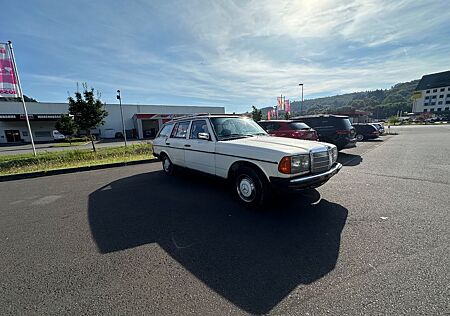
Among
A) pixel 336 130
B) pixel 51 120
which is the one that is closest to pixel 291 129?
pixel 336 130

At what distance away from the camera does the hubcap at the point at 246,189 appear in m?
4.11

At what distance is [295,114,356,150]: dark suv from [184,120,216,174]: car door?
23.5ft

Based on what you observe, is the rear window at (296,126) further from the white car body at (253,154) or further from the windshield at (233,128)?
the white car body at (253,154)

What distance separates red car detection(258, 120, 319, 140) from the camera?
834 centimetres

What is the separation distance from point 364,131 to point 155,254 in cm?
1966

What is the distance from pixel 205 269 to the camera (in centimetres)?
254

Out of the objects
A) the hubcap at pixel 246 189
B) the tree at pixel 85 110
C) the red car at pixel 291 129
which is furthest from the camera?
the tree at pixel 85 110

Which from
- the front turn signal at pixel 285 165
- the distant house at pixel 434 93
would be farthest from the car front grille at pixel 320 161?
the distant house at pixel 434 93

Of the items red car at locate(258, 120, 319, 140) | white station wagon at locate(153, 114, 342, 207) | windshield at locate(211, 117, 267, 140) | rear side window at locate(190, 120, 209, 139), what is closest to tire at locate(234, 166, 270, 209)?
white station wagon at locate(153, 114, 342, 207)

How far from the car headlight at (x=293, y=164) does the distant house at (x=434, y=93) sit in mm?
106653

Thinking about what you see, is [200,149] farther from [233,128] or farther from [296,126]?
[296,126]

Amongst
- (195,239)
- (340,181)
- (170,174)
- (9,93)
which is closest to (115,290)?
(195,239)

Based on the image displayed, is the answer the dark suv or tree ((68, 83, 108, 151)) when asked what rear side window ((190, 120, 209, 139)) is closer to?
the dark suv

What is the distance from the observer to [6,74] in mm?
10797
